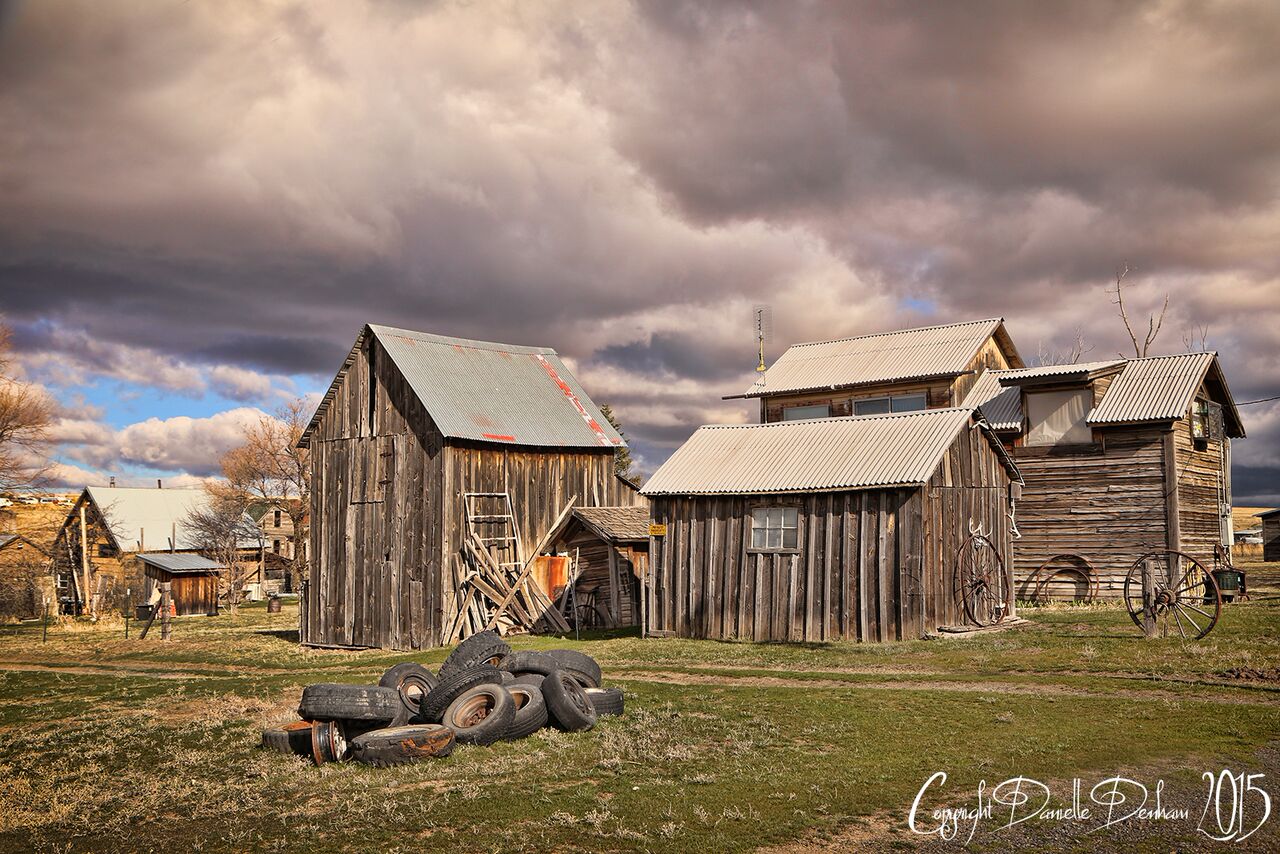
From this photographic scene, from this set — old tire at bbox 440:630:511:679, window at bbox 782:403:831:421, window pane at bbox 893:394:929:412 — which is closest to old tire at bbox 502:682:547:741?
old tire at bbox 440:630:511:679

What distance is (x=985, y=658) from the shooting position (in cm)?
2061

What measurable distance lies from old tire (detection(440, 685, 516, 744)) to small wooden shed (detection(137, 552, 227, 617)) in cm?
4749

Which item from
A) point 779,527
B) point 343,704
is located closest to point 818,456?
point 779,527

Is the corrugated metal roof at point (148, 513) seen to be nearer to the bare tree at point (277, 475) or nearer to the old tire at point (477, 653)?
the bare tree at point (277, 475)

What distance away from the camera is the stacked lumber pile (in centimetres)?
3147

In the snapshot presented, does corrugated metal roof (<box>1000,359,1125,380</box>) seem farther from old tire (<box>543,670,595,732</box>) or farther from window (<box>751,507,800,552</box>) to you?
old tire (<box>543,670,595,732</box>)

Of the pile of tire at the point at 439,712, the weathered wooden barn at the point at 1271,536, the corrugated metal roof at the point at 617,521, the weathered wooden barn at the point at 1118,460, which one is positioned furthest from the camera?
the weathered wooden barn at the point at 1271,536

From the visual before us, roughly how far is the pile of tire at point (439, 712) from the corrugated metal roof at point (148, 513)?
184 ft

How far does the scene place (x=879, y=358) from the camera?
144 ft

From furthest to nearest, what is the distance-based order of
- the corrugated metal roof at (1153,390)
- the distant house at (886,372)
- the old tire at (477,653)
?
the distant house at (886,372) → the corrugated metal roof at (1153,390) → the old tire at (477,653)

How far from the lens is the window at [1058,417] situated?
34.7 metres

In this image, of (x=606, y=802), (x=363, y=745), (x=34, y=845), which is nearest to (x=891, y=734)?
(x=606, y=802)

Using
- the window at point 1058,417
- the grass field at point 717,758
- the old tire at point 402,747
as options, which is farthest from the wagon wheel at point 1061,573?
the old tire at point 402,747

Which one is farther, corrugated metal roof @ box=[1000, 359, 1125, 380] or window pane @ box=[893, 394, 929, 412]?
window pane @ box=[893, 394, 929, 412]
